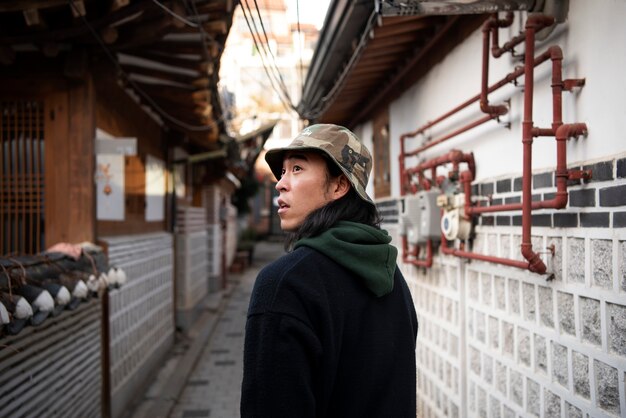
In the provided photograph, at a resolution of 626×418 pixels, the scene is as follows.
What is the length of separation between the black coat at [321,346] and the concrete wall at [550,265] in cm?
122

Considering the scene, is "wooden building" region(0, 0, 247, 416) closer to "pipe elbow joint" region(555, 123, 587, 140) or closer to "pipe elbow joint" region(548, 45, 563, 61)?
"pipe elbow joint" region(548, 45, 563, 61)

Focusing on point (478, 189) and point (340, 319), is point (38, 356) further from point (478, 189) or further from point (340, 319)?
point (478, 189)

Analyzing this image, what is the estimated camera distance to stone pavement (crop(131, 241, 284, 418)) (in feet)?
23.9

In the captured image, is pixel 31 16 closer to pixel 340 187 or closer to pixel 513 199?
pixel 340 187

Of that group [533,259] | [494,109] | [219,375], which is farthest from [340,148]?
[219,375]

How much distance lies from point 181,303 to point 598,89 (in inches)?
405

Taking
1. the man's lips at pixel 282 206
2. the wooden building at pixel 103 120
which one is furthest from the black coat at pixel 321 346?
the wooden building at pixel 103 120

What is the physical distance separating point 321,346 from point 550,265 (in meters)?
1.95

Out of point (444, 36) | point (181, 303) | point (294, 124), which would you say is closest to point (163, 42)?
point (444, 36)

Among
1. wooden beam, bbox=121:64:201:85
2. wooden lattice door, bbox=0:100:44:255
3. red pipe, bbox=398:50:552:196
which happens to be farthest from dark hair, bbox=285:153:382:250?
wooden beam, bbox=121:64:201:85

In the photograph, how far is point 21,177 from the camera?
5.52 metres

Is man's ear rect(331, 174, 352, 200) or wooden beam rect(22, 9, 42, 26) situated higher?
wooden beam rect(22, 9, 42, 26)

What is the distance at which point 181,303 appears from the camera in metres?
11.6

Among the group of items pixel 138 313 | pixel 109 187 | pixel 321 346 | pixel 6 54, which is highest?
pixel 6 54
